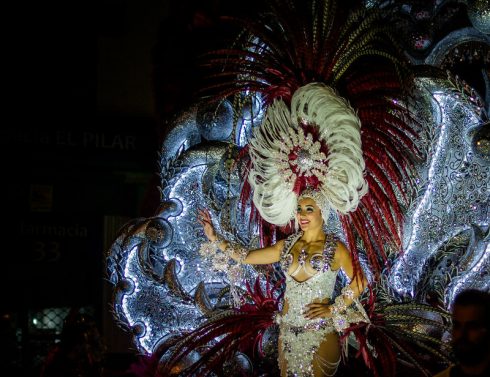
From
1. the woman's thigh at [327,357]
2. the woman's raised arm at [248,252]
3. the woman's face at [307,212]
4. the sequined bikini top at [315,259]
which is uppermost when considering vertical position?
the woman's face at [307,212]

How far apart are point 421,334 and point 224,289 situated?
62.9 inches

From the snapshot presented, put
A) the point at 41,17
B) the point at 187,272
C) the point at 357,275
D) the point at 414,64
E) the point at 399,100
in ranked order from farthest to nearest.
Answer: the point at 41,17
the point at 187,272
the point at 414,64
the point at 399,100
the point at 357,275

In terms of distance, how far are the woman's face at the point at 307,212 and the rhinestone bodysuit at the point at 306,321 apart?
17 cm

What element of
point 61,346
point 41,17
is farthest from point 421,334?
point 41,17

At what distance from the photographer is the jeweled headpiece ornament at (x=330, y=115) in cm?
427

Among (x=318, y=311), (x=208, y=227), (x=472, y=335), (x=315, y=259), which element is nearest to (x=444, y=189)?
(x=315, y=259)

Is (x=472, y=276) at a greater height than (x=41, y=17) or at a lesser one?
lesser

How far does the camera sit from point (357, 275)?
4.18 m

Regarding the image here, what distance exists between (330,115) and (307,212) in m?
0.64

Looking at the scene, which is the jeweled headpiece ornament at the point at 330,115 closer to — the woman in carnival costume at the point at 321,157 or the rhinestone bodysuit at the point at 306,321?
the woman in carnival costume at the point at 321,157

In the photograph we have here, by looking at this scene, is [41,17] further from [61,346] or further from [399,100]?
[399,100]

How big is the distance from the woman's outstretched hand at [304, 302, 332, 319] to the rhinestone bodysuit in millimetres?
86

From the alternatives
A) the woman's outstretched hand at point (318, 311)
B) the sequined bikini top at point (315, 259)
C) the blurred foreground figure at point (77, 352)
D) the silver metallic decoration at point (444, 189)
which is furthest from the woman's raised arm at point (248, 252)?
the blurred foreground figure at point (77, 352)

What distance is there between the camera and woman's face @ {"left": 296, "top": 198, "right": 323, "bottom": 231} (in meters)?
4.24
